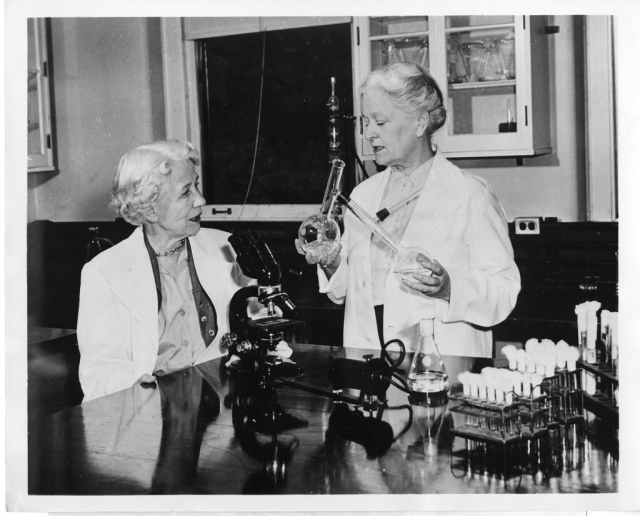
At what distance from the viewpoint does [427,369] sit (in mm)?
1800

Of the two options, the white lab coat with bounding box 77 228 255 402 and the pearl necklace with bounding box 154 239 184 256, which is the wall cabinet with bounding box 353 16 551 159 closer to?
the pearl necklace with bounding box 154 239 184 256

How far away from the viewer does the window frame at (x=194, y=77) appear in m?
2.49

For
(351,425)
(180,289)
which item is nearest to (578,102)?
(180,289)

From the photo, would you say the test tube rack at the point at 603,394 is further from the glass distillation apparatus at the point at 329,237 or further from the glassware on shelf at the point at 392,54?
the glassware on shelf at the point at 392,54

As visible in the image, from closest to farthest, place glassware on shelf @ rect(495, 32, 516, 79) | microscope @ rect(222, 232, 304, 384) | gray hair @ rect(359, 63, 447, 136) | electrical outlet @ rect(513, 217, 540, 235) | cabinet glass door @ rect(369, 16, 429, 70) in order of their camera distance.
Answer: microscope @ rect(222, 232, 304, 384), gray hair @ rect(359, 63, 447, 136), cabinet glass door @ rect(369, 16, 429, 70), glassware on shelf @ rect(495, 32, 516, 79), electrical outlet @ rect(513, 217, 540, 235)

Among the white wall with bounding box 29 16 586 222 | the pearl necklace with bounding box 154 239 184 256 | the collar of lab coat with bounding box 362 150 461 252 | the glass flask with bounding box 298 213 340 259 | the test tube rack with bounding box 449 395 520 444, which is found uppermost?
the white wall with bounding box 29 16 586 222

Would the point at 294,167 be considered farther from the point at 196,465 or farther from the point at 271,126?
the point at 196,465

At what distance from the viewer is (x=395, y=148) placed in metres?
2.58

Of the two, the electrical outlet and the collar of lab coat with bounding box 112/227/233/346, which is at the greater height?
the electrical outlet

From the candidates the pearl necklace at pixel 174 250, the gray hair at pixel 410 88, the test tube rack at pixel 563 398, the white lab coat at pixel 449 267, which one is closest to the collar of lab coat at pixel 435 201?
the white lab coat at pixel 449 267

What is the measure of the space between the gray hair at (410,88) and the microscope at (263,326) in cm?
84

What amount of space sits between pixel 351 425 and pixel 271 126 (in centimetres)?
194

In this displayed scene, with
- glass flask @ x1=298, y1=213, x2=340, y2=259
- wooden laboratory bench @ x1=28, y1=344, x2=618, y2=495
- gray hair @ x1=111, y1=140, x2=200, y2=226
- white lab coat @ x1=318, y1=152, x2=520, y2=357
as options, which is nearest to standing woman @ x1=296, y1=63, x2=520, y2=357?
white lab coat @ x1=318, y1=152, x2=520, y2=357

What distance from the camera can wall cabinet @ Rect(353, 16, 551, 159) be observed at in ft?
9.41
